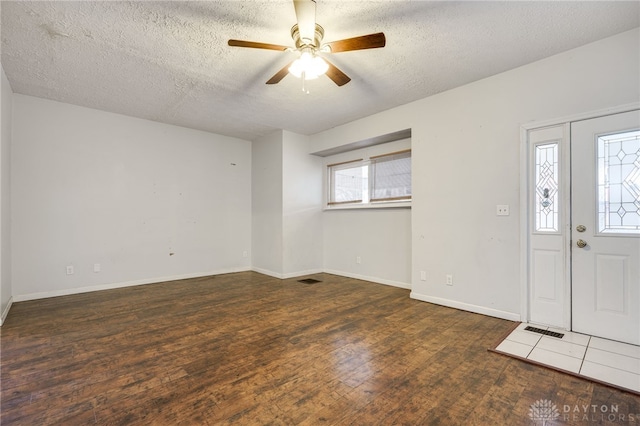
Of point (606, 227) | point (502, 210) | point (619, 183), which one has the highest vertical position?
point (619, 183)

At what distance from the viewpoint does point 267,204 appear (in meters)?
5.71

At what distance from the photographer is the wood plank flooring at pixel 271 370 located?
1650mm

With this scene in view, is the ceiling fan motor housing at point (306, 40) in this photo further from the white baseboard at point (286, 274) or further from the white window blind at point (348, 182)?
the white baseboard at point (286, 274)

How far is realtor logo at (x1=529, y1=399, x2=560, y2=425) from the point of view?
5.29ft

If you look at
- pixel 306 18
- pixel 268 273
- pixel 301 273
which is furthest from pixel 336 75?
pixel 268 273

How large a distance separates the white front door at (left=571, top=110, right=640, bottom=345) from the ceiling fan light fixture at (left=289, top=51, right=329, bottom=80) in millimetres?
2558

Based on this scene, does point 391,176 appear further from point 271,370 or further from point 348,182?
point 271,370

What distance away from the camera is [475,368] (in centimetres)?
214

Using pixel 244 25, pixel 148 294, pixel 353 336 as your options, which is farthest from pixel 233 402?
pixel 148 294

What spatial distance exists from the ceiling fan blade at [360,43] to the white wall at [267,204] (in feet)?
10.7

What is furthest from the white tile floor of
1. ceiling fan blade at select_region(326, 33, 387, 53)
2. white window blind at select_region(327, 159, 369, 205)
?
white window blind at select_region(327, 159, 369, 205)

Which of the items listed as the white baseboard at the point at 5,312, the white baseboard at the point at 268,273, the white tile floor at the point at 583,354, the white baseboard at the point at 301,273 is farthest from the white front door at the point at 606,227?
the white baseboard at the point at 5,312

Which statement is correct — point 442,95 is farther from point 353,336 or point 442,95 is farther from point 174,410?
point 174,410

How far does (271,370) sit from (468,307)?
2544 mm
